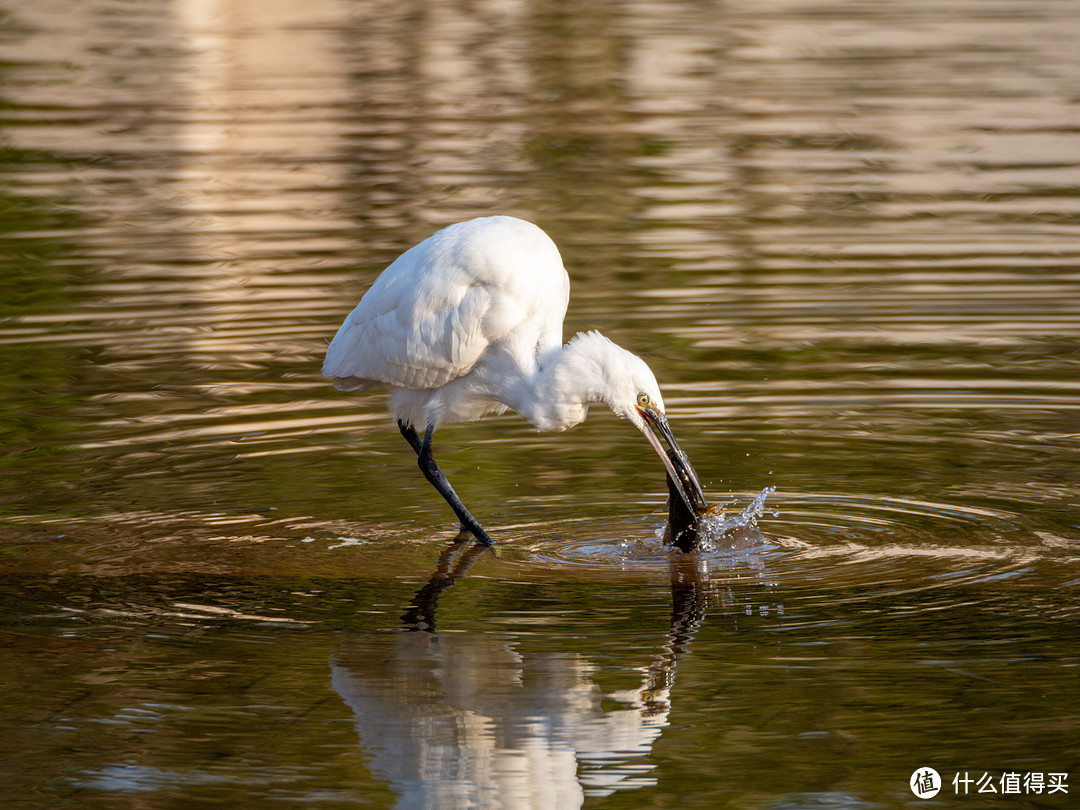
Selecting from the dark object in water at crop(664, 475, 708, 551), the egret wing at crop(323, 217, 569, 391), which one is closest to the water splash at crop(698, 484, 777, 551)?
the dark object in water at crop(664, 475, 708, 551)

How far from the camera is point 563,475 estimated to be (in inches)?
362

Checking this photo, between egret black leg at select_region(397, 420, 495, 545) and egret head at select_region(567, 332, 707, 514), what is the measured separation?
842 millimetres

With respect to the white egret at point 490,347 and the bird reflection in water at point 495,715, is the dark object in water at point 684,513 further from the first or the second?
the bird reflection in water at point 495,715

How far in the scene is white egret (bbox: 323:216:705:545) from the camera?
26.4ft

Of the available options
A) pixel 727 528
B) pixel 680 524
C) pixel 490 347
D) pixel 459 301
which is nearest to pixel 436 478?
pixel 490 347

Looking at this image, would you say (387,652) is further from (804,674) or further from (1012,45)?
(1012,45)

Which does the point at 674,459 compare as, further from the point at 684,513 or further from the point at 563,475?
the point at 563,475

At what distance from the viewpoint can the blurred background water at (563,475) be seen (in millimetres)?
5758

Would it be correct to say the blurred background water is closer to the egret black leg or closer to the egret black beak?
the egret black leg

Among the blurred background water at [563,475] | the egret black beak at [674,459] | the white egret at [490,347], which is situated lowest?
the blurred background water at [563,475]

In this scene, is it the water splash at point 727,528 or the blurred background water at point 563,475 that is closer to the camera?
the blurred background water at point 563,475

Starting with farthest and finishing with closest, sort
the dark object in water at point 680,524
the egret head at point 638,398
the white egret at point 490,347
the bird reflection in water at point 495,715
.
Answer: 1. the white egret at point 490,347
2. the egret head at point 638,398
3. the dark object in water at point 680,524
4. the bird reflection in water at point 495,715

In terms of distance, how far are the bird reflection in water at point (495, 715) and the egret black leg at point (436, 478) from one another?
122cm

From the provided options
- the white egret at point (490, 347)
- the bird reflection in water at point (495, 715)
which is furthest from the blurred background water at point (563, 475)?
the white egret at point (490, 347)
